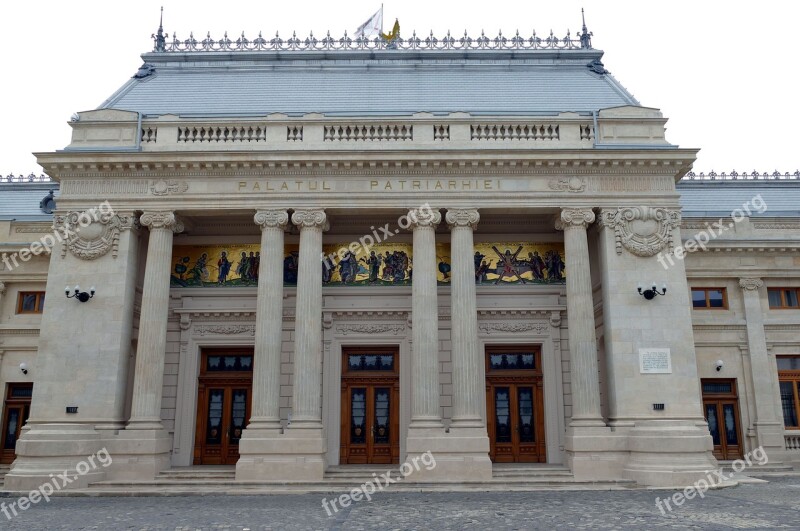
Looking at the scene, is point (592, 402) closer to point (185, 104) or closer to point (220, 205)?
point (220, 205)

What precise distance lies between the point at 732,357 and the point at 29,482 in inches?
996

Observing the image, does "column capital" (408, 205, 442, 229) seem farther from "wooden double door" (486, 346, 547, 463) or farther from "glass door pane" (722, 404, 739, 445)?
"glass door pane" (722, 404, 739, 445)

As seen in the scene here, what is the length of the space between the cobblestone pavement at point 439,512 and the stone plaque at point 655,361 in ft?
13.8

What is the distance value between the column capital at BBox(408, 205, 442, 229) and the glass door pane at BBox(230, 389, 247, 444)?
902 cm

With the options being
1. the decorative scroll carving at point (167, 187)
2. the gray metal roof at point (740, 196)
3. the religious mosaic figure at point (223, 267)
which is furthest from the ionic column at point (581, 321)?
the decorative scroll carving at point (167, 187)

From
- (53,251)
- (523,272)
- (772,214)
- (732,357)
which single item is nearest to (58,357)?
(53,251)

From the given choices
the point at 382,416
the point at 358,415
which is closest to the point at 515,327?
the point at 382,416

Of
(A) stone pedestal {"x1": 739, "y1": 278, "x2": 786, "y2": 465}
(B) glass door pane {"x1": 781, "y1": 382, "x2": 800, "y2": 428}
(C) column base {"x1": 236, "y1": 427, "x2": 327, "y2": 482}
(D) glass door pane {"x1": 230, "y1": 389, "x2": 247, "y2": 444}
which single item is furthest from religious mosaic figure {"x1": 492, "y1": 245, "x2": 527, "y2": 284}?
(B) glass door pane {"x1": 781, "y1": 382, "x2": 800, "y2": 428}

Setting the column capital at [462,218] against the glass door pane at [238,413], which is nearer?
the column capital at [462,218]

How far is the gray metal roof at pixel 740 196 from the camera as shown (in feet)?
101

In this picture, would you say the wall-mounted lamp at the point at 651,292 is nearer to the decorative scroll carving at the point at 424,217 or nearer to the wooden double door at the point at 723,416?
the wooden double door at the point at 723,416

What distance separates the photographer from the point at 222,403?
25078 millimetres

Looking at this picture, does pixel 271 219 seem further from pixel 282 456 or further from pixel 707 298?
pixel 707 298

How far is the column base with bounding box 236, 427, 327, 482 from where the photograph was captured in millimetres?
20766
